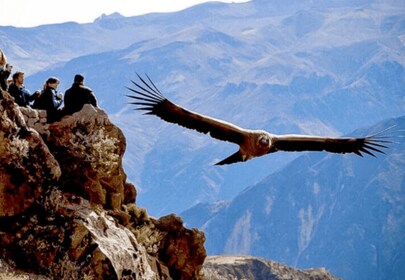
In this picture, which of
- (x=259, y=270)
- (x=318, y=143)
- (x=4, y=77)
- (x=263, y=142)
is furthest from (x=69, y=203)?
(x=259, y=270)

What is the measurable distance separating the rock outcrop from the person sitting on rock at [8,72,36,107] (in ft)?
1.30

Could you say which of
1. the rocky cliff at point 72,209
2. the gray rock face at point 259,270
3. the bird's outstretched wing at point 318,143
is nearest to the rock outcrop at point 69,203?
the rocky cliff at point 72,209

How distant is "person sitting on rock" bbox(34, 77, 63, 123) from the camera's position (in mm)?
19156

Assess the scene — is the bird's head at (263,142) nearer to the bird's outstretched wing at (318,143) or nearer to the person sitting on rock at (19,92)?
the bird's outstretched wing at (318,143)

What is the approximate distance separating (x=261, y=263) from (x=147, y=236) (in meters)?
56.4

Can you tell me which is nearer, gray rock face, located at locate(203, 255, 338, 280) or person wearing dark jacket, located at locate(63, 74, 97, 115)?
person wearing dark jacket, located at locate(63, 74, 97, 115)

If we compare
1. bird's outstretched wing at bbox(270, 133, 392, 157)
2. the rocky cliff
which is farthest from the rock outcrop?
bird's outstretched wing at bbox(270, 133, 392, 157)

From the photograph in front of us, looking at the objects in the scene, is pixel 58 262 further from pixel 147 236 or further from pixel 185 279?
pixel 185 279

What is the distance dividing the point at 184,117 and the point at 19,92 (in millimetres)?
4741

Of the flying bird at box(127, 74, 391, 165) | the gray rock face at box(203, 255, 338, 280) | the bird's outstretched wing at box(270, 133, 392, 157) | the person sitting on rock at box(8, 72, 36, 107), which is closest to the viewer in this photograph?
the flying bird at box(127, 74, 391, 165)

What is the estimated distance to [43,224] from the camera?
59.0 ft

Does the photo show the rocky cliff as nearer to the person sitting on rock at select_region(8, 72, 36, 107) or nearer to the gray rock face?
the person sitting on rock at select_region(8, 72, 36, 107)

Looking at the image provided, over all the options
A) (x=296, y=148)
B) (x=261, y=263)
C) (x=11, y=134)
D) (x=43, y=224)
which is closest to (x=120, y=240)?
(x=43, y=224)

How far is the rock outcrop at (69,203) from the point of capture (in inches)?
690
